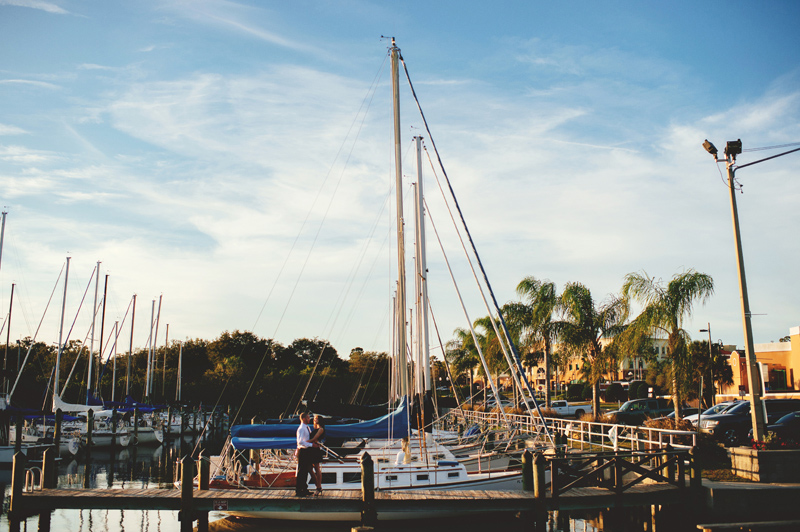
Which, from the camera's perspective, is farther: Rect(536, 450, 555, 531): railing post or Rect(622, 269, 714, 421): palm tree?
Rect(622, 269, 714, 421): palm tree

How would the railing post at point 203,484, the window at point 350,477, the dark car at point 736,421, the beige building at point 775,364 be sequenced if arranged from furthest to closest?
the beige building at point 775,364 < the dark car at point 736,421 < the window at point 350,477 < the railing post at point 203,484

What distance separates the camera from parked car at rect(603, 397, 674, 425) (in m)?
35.9

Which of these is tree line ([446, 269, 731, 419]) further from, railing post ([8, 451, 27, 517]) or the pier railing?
railing post ([8, 451, 27, 517])

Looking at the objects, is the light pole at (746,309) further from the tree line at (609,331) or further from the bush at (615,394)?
the bush at (615,394)

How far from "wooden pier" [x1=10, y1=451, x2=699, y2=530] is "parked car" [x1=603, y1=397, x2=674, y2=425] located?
60.2ft

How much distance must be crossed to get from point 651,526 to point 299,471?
10.9 metres

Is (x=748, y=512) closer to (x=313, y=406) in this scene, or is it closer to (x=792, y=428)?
(x=792, y=428)

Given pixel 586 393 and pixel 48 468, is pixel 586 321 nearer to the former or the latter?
pixel 48 468

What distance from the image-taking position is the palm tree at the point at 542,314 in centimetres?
4762

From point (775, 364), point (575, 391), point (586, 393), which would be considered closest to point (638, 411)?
point (775, 364)

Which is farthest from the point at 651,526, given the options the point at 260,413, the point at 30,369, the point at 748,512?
the point at 30,369

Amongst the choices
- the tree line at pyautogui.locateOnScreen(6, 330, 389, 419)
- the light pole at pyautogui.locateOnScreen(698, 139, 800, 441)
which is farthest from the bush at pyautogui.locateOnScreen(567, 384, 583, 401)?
the light pole at pyautogui.locateOnScreen(698, 139, 800, 441)

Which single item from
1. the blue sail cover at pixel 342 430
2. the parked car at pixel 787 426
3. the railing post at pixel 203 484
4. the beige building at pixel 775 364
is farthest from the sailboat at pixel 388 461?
the beige building at pixel 775 364

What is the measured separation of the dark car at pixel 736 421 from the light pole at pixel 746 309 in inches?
226
